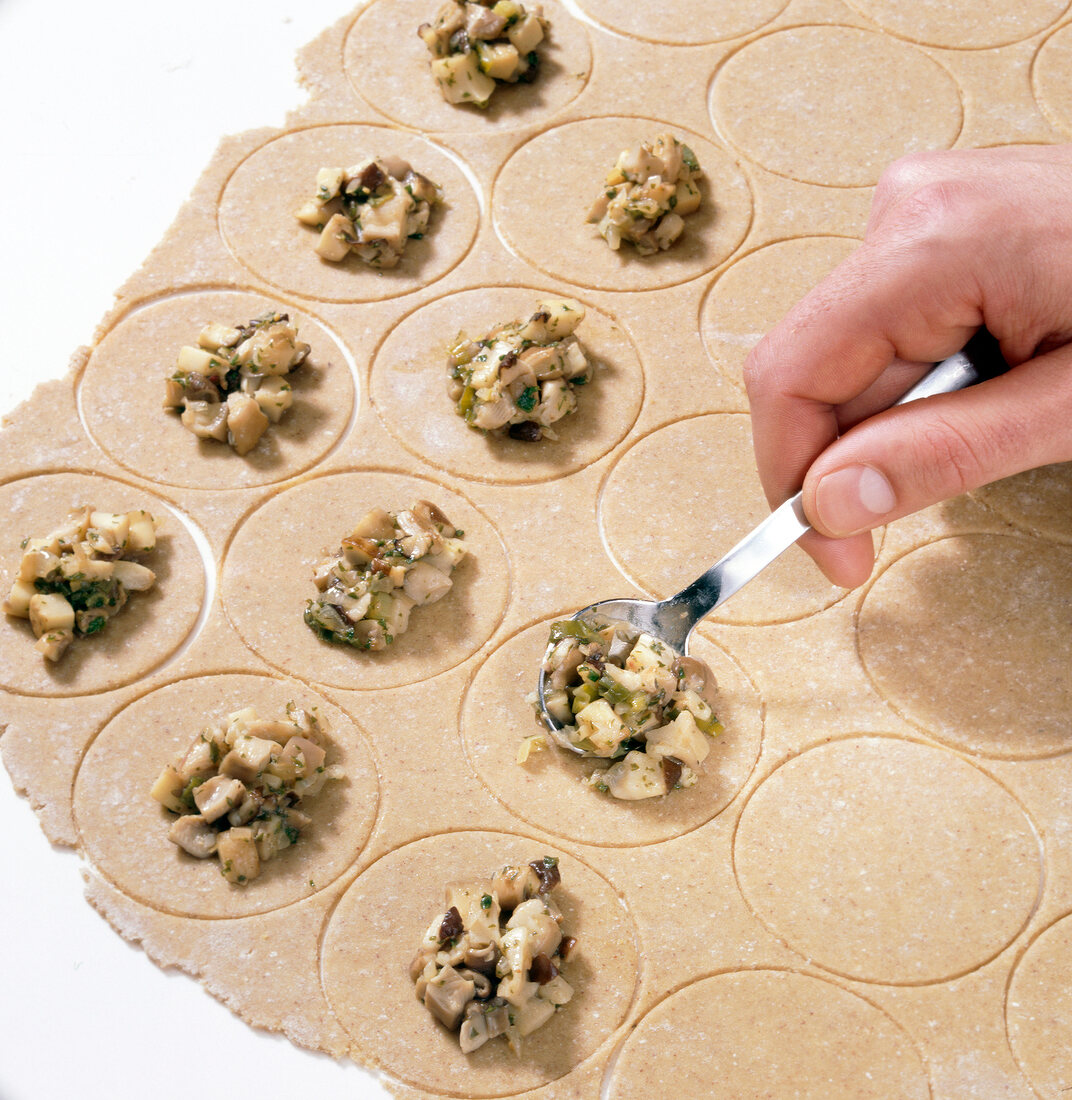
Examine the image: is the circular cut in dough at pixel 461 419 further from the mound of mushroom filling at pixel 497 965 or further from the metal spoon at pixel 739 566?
the mound of mushroom filling at pixel 497 965

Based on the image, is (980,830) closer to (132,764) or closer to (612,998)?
(612,998)

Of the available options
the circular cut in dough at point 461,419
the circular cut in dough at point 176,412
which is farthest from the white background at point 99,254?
the circular cut in dough at point 461,419

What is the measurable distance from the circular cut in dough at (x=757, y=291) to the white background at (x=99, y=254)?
54.1 inches

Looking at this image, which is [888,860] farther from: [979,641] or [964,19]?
[964,19]

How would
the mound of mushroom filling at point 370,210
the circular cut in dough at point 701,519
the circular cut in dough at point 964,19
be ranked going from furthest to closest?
the circular cut in dough at point 964,19, the mound of mushroom filling at point 370,210, the circular cut in dough at point 701,519

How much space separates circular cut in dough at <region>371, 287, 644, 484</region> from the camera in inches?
116

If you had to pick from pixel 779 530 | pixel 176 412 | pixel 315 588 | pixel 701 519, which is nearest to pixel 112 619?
pixel 315 588

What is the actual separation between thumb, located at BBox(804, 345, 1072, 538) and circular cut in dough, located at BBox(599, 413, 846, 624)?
49cm

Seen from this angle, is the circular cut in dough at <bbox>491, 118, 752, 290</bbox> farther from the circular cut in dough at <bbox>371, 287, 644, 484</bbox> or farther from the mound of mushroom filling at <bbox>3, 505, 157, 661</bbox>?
the mound of mushroom filling at <bbox>3, 505, 157, 661</bbox>

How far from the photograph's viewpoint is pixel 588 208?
3311 millimetres

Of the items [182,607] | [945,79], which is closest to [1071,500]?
[945,79]

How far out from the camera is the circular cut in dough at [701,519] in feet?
9.04

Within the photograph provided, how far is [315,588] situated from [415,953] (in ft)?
2.66

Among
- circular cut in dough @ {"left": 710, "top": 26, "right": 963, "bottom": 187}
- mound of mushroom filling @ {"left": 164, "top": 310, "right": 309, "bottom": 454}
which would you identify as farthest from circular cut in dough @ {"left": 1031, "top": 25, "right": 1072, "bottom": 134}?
mound of mushroom filling @ {"left": 164, "top": 310, "right": 309, "bottom": 454}
